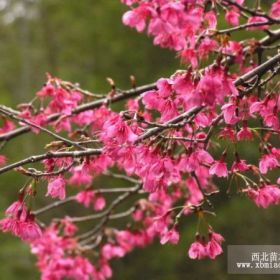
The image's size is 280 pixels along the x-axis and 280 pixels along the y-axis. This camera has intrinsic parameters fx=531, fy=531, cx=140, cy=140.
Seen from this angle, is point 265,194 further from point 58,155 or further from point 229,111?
point 58,155

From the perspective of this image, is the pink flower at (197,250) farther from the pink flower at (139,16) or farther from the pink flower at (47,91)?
the pink flower at (47,91)

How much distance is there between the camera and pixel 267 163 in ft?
7.59

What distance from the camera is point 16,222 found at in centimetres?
205

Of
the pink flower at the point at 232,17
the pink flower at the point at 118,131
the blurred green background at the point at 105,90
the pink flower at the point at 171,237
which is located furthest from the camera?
the blurred green background at the point at 105,90

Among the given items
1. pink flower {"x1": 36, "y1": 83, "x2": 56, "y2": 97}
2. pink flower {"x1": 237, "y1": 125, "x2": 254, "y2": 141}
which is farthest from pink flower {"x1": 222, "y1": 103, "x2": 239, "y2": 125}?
pink flower {"x1": 36, "y1": 83, "x2": 56, "y2": 97}

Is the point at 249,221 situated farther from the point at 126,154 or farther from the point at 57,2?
the point at 126,154

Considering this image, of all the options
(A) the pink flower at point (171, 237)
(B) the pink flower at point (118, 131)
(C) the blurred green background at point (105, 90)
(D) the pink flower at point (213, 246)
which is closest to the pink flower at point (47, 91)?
(A) the pink flower at point (171, 237)

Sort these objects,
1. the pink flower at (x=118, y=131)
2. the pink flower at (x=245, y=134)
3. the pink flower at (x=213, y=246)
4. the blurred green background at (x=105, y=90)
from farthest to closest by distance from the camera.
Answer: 1. the blurred green background at (x=105, y=90)
2. the pink flower at (x=213, y=246)
3. the pink flower at (x=245, y=134)
4. the pink flower at (x=118, y=131)

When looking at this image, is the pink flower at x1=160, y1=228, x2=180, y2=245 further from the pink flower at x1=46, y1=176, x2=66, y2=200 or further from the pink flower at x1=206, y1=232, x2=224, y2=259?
the pink flower at x1=46, y1=176, x2=66, y2=200

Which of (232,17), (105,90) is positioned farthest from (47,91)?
(105,90)

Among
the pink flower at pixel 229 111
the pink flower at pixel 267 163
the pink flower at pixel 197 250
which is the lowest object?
the pink flower at pixel 197 250

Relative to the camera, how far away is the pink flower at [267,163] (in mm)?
2303

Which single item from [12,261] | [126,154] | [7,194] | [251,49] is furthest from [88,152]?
[7,194]

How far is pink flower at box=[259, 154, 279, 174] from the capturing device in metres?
2.30
